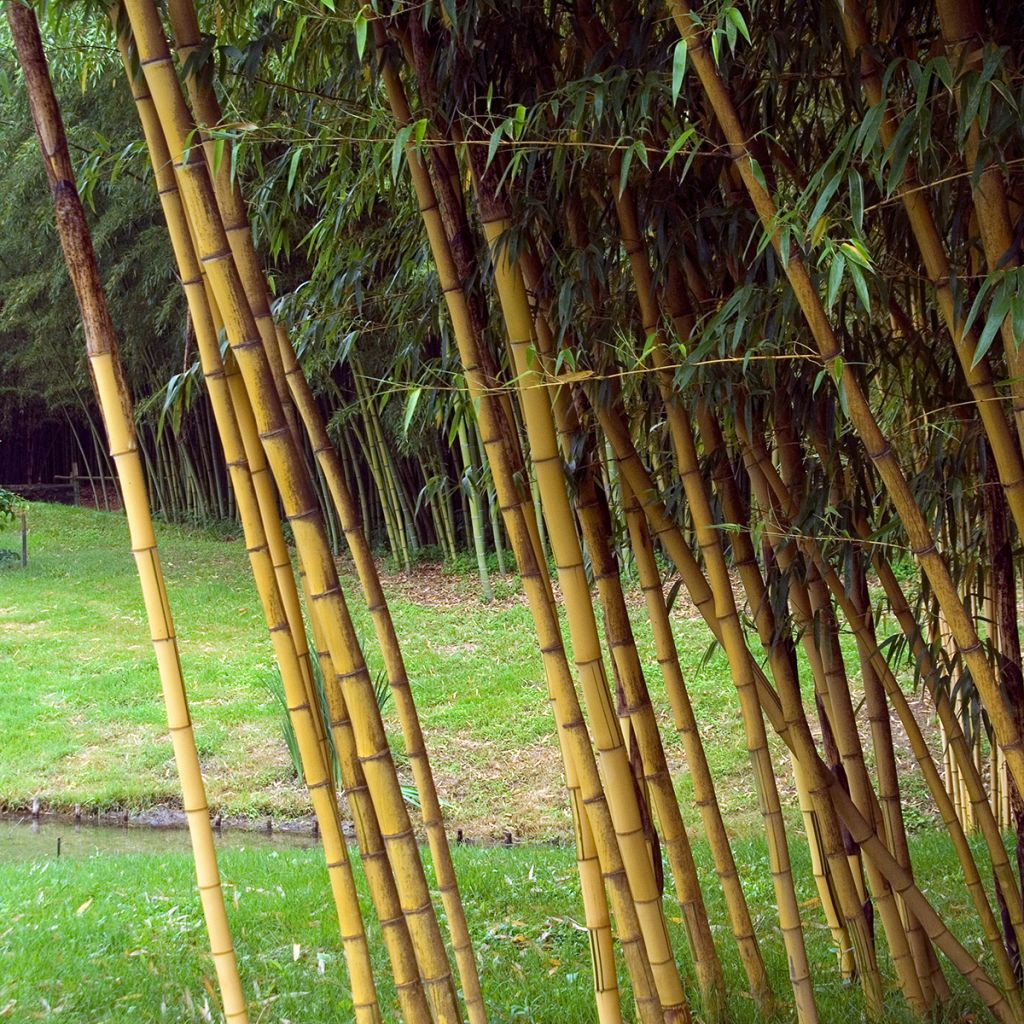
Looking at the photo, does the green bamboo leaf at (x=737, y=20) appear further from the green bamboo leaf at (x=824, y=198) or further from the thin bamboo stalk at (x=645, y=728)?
the thin bamboo stalk at (x=645, y=728)

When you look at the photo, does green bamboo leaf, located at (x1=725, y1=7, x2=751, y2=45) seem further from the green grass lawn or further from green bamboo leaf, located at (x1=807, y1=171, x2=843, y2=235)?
the green grass lawn

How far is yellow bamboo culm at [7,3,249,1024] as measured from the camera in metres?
1.38

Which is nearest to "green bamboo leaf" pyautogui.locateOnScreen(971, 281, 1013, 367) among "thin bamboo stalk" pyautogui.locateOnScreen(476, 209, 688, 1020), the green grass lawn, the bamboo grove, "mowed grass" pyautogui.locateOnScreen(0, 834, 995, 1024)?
the bamboo grove

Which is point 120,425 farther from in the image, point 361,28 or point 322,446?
point 361,28

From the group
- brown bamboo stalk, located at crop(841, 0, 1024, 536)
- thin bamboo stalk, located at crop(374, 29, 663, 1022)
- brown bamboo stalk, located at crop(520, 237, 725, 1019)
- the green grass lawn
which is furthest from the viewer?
the green grass lawn

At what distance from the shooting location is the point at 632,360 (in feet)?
5.76

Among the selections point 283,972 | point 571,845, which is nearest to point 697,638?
point 571,845

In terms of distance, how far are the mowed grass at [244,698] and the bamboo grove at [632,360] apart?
1984mm

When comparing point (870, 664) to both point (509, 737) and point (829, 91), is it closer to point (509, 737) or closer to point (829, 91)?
point (829, 91)

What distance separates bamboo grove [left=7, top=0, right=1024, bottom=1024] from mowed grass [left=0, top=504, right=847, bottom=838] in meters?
A: 1.98

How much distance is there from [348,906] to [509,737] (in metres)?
4.61

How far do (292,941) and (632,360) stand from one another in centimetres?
220

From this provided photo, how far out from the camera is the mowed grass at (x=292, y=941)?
2.54 metres

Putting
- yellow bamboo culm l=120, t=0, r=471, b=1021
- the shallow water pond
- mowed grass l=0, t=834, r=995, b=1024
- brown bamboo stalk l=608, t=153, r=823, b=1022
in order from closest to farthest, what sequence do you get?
1. yellow bamboo culm l=120, t=0, r=471, b=1021
2. brown bamboo stalk l=608, t=153, r=823, b=1022
3. mowed grass l=0, t=834, r=995, b=1024
4. the shallow water pond
